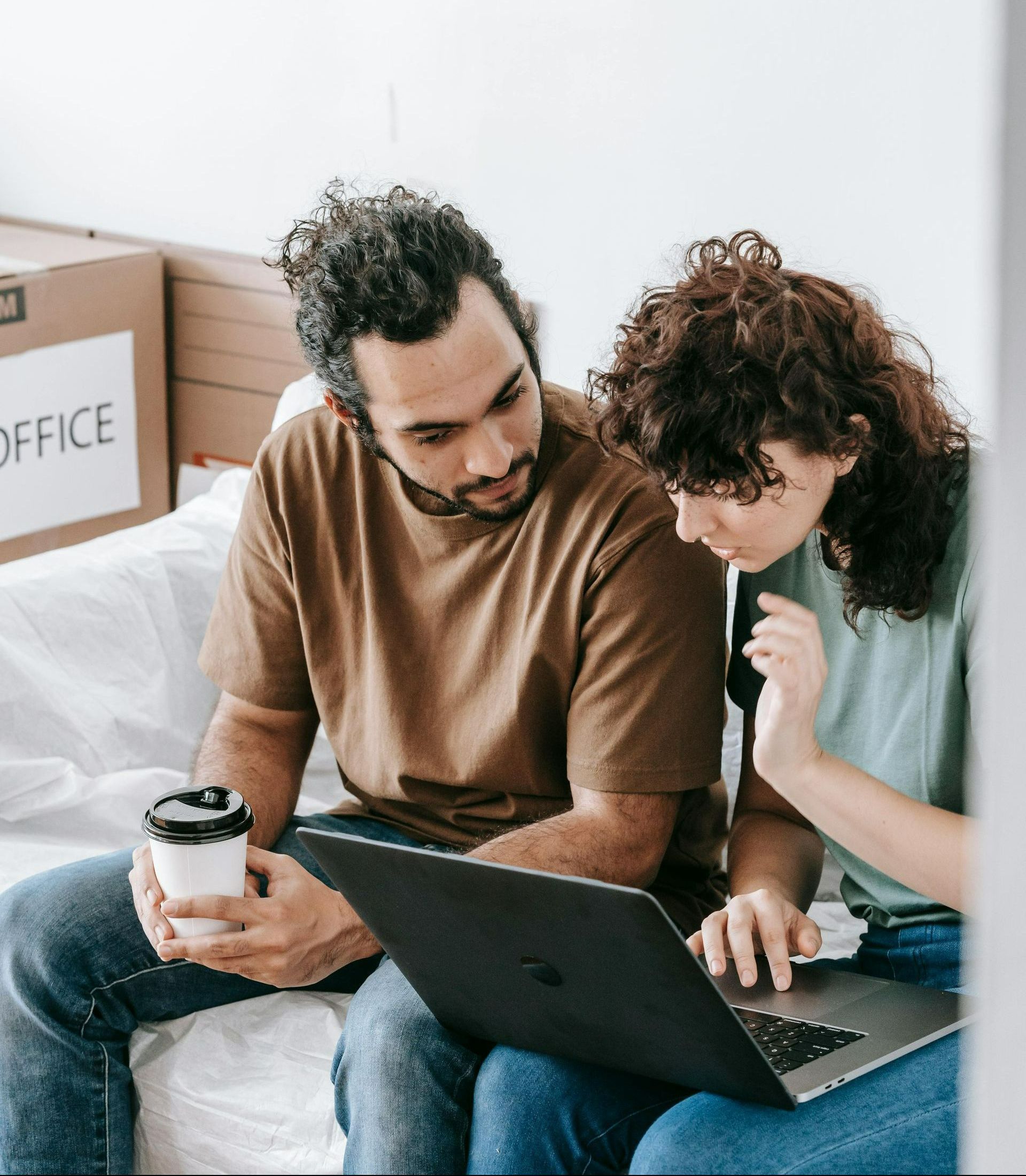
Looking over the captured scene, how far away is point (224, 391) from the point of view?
2.30 m

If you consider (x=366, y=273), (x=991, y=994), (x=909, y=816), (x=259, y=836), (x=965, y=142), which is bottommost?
(x=259, y=836)

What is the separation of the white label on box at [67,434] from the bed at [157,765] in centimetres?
37

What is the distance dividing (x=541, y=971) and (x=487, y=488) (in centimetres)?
45

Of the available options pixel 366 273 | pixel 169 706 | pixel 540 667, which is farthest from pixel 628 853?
pixel 169 706

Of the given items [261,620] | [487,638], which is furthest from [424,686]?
[261,620]

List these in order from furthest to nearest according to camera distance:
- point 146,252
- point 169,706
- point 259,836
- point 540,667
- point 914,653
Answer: point 146,252 → point 169,706 → point 259,836 → point 540,667 → point 914,653

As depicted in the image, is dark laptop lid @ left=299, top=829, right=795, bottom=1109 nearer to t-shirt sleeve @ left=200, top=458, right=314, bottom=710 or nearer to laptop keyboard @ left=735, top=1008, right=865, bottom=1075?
laptop keyboard @ left=735, top=1008, right=865, bottom=1075

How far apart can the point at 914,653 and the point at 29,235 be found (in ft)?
5.91

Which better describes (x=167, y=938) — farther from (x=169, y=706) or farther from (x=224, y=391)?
(x=224, y=391)

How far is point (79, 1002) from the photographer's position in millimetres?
1186

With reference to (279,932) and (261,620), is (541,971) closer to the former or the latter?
(279,932)

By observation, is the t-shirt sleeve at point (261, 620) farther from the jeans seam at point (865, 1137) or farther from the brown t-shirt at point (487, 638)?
the jeans seam at point (865, 1137)

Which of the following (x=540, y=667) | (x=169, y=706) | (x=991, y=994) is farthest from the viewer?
(x=169, y=706)

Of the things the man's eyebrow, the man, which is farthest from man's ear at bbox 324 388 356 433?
the man's eyebrow
